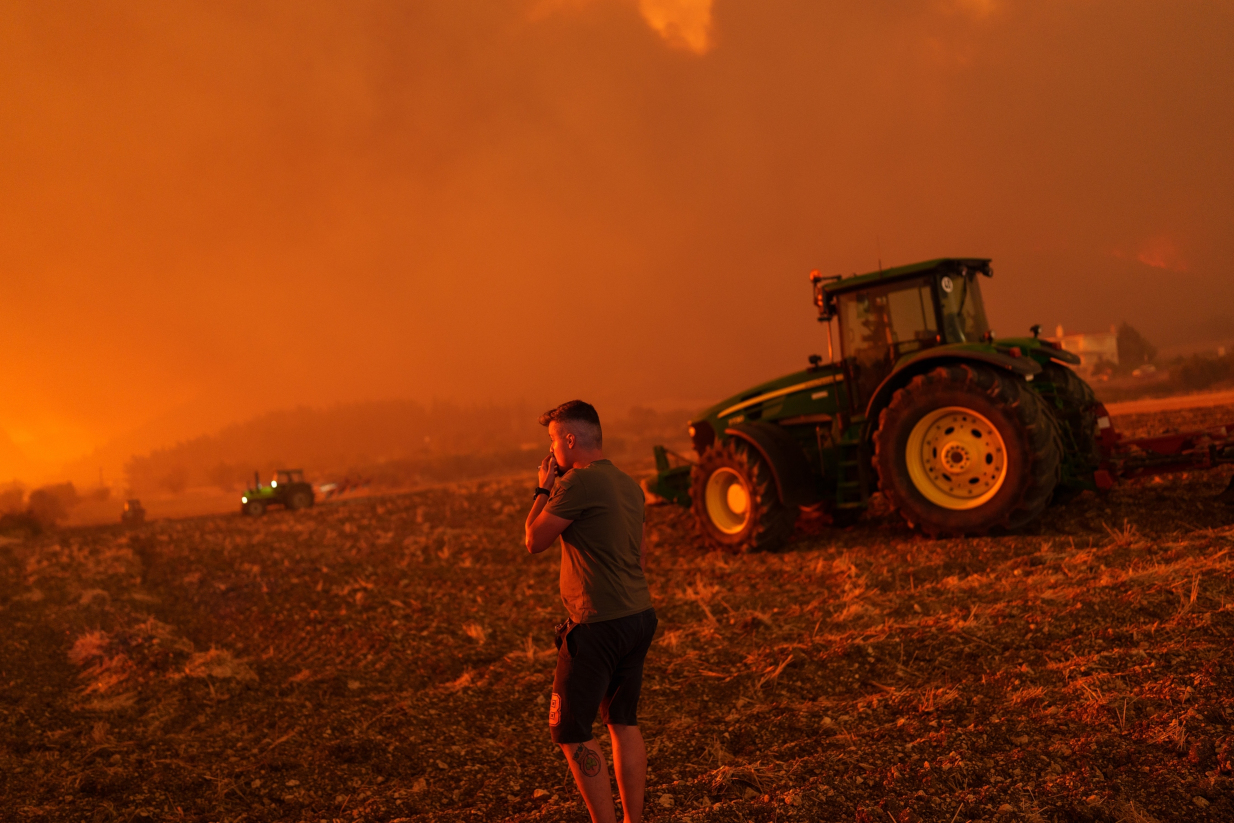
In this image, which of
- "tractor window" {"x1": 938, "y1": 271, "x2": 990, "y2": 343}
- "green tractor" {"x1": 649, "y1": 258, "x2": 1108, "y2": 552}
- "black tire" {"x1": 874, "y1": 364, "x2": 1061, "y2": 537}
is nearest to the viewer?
"black tire" {"x1": 874, "y1": 364, "x2": 1061, "y2": 537}

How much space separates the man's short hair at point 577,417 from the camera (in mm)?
3385

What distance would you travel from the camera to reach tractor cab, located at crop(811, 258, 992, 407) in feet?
29.5

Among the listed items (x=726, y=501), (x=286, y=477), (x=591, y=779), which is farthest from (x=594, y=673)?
(x=286, y=477)

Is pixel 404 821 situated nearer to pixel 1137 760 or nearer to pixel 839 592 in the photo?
pixel 1137 760

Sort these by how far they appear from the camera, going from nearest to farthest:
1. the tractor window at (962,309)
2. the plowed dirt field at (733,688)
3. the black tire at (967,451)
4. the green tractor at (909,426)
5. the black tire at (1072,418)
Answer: the plowed dirt field at (733,688) < the black tire at (967,451) < the green tractor at (909,426) < the black tire at (1072,418) < the tractor window at (962,309)

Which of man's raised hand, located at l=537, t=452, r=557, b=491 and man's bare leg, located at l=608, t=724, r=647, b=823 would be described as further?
man's raised hand, located at l=537, t=452, r=557, b=491

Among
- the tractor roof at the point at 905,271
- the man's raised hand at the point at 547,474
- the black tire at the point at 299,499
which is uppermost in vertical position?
the tractor roof at the point at 905,271

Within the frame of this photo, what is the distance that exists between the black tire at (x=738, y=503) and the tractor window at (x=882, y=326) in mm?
1570

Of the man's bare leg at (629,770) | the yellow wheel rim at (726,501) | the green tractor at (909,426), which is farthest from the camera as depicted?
the yellow wheel rim at (726,501)

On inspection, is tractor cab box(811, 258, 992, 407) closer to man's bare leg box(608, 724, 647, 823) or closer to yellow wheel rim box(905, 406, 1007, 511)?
yellow wheel rim box(905, 406, 1007, 511)

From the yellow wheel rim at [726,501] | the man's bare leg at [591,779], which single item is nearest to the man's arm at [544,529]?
the man's bare leg at [591,779]

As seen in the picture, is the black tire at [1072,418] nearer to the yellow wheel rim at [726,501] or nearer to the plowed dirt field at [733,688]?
the plowed dirt field at [733,688]

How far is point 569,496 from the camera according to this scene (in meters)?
3.23

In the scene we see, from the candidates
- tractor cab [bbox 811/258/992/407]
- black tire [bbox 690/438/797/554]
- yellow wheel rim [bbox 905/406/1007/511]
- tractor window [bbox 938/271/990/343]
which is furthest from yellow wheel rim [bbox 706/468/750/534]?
tractor window [bbox 938/271/990/343]
